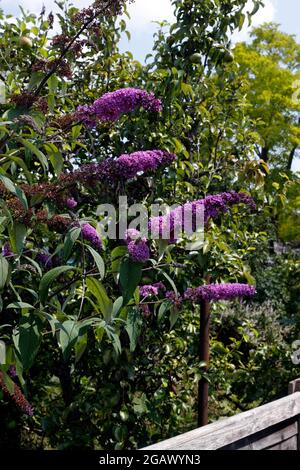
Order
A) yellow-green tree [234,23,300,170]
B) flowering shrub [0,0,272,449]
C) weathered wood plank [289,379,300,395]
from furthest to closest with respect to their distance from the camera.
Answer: yellow-green tree [234,23,300,170]
weathered wood plank [289,379,300,395]
flowering shrub [0,0,272,449]

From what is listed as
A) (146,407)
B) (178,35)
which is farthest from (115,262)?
(178,35)

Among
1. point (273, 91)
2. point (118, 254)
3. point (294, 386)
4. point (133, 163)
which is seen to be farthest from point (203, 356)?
point (273, 91)

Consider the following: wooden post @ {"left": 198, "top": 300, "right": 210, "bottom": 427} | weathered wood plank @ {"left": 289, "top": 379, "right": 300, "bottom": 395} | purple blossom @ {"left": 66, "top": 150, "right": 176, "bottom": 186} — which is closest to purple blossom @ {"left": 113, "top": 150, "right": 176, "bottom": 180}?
purple blossom @ {"left": 66, "top": 150, "right": 176, "bottom": 186}

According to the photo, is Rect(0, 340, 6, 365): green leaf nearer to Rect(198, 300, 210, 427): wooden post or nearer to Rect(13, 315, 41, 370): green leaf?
Rect(13, 315, 41, 370): green leaf

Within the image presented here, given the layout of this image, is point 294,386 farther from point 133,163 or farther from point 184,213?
point 133,163

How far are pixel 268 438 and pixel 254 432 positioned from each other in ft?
0.79

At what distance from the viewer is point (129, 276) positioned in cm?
171

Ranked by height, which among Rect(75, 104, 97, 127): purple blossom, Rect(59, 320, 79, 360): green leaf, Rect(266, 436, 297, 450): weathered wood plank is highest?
Rect(75, 104, 97, 127): purple blossom

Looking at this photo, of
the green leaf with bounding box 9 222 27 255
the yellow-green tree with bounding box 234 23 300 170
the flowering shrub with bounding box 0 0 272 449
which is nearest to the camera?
the green leaf with bounding box 9 222 27 255

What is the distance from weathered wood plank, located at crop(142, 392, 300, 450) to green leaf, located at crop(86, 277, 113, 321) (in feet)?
2.32

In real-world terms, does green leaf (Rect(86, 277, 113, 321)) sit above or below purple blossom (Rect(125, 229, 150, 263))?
below

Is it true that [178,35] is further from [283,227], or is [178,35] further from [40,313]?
[283,227]

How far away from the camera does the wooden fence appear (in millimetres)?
2393

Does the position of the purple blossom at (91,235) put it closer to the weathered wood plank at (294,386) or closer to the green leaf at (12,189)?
the green leaf at (12,189)
